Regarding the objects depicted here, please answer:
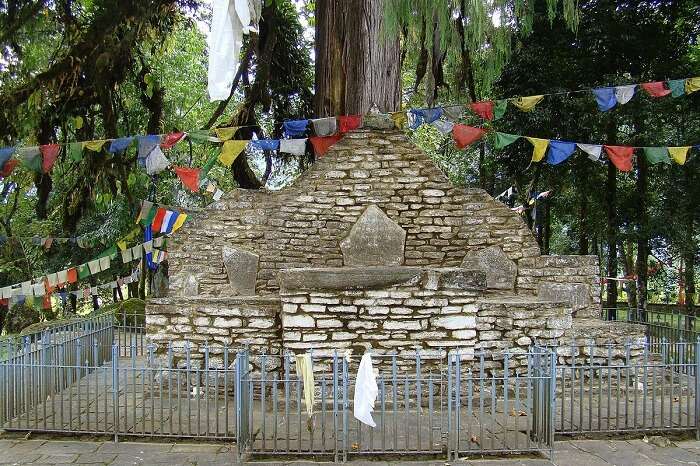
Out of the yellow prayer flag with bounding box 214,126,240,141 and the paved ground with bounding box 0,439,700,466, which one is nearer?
the paved ground with bounding box 0,439,700,466

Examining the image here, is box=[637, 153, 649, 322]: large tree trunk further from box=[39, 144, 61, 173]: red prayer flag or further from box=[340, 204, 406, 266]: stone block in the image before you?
box=[39, 144, 61, 173]: red prayer flag

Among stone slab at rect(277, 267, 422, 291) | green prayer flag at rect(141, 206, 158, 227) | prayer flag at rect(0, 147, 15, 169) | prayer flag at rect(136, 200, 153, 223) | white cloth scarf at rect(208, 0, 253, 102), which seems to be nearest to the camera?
white cloth scarf at rect(208, 0, 253, 102)

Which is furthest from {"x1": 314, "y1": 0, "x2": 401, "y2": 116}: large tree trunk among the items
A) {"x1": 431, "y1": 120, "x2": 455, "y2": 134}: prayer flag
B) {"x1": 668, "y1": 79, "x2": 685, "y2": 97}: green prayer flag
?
{"x1": 668, "y1": 79, "x2": 685, "y2": 97}: green prayer flag

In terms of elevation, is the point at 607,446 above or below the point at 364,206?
below

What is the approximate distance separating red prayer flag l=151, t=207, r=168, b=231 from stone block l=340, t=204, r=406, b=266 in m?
5.19

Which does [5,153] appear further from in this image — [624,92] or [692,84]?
[692,84]

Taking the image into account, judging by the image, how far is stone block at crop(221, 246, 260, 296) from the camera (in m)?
8.25

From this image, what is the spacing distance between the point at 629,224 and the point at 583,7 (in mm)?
5484

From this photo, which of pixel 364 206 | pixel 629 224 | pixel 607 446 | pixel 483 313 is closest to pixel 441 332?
pixel 483 313

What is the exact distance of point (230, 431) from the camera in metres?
5.39

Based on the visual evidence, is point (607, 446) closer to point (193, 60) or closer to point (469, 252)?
point (469, 252)

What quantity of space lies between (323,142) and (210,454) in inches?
197

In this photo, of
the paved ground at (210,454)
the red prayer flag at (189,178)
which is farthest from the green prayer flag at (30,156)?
the paved ground at (210,454)

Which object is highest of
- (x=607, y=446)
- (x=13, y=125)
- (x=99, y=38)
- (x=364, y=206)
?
(x=99, y=38)
